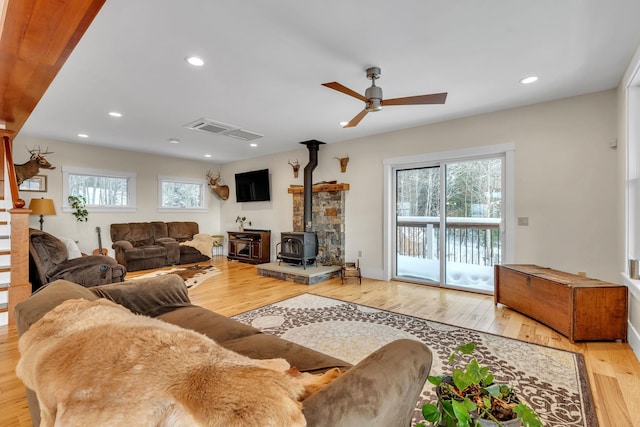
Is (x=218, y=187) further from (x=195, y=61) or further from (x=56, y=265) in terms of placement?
(x=195, y=61)

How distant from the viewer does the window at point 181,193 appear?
7.09 m

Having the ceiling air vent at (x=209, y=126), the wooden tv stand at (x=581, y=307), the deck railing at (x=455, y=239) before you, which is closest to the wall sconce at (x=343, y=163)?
the deck railing at (x=455, y=239)

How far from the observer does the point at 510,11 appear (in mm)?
2027

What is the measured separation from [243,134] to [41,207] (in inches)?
146

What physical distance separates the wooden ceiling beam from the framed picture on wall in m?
3.32

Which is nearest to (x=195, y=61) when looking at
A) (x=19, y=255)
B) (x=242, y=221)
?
(x=19, y=255)

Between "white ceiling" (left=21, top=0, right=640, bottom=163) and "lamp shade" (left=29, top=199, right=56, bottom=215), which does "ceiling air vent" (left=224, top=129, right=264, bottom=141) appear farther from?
"lamp shade" (left=29, top=199, right=56, bottom=215)

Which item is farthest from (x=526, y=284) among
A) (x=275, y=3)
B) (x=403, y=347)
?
(x=275, y=3)

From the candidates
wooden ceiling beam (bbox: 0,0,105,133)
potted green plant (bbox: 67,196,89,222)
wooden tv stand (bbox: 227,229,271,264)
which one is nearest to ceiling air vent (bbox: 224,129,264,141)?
wooden tv stand (bbox: 227,229,271,264)

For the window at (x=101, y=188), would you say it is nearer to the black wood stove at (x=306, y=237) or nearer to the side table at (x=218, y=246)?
the side table at (x=218, y=246)

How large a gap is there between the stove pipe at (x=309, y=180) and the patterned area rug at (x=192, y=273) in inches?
79.4

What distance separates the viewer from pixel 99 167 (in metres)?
6.06

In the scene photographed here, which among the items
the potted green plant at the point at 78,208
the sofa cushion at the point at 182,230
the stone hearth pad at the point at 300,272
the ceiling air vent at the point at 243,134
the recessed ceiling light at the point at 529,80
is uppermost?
the recessed ceiling light at the point at 529,80

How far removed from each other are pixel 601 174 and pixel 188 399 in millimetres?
4491
